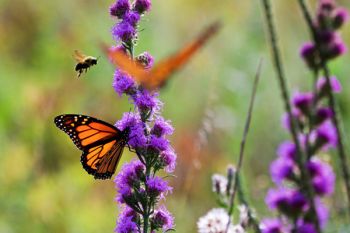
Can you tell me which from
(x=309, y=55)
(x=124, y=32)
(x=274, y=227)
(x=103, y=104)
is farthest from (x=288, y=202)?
(x=103, y=104)

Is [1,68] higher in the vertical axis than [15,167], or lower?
higher

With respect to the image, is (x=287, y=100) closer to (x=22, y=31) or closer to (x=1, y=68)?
(x=1, y=68)

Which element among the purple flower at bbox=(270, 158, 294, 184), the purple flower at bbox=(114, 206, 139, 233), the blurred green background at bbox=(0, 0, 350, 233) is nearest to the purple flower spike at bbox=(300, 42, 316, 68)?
the blurred green background at bbox=(0, 0, 350, 233)

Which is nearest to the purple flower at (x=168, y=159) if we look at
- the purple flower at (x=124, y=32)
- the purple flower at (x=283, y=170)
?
the purple flower at (x=124, y=32)

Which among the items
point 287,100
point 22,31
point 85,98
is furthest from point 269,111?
point 287,100

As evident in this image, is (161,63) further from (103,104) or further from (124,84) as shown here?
(103,104)
